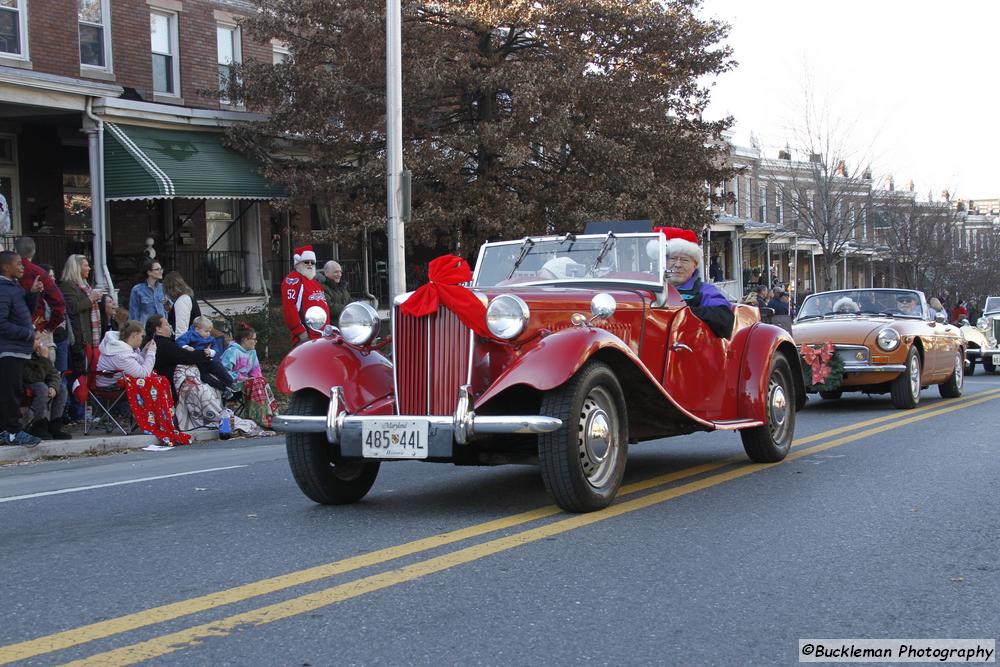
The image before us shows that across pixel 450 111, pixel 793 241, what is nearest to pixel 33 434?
pixel 450 111

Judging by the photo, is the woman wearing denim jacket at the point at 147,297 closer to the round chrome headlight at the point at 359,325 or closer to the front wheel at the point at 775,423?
the round chrome headlight at the point at 359,325

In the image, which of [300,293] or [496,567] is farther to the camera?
[300,293]

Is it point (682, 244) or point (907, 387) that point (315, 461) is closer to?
point (682, 244)

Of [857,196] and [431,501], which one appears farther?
[857,196]

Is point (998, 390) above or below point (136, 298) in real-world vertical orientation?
below

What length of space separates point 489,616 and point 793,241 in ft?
141

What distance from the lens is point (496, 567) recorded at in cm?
497

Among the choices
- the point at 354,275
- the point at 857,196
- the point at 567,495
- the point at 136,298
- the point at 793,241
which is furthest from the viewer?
the point at 793,241

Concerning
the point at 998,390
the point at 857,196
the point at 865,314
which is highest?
the point at 857,196

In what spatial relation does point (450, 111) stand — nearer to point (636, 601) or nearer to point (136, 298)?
point (136, 298)

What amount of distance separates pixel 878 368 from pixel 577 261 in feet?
22.1

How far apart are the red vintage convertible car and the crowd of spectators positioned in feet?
16.9

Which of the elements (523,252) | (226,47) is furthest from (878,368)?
(226,47)

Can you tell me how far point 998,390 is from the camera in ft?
55.6
